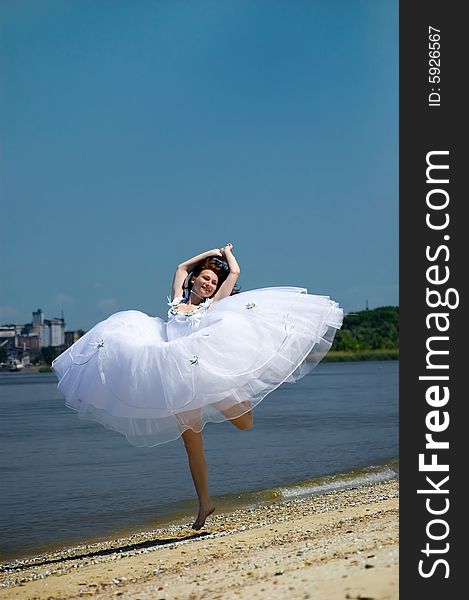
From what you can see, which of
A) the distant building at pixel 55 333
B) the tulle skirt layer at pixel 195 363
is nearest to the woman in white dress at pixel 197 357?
the tulle skirt layer at pixel 195 363

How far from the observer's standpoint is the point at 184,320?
6199 millimetres

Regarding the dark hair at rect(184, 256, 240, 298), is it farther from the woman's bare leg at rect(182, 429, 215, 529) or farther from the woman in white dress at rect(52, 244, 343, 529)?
the woman's bare leg at rect(182, 429, 215, 529)

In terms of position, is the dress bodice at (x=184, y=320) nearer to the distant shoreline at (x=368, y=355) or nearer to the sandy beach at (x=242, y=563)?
the sandy beach at (x=242, y=563)

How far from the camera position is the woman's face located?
6441 millimetres

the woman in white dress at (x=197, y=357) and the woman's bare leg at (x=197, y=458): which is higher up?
the woman in white dress at (x=197, y=357)

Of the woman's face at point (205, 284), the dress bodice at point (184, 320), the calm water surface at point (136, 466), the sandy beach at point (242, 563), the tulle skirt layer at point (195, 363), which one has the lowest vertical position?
the calm water surface at point (136, 466)

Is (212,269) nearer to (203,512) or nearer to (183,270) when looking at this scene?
(183,270)

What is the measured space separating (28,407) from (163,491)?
21741 mm

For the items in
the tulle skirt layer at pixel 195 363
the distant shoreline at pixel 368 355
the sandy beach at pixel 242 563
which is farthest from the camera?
the distant shoreline at pixel 368 355

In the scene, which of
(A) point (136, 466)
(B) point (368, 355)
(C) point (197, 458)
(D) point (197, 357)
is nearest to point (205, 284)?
(D) point (197, 357)

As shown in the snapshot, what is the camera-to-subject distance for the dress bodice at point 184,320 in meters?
6.14

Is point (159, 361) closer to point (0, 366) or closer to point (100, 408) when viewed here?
point (100, 408)

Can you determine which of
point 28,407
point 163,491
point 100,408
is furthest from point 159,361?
point 28,407

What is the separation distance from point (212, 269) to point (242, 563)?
81.4 inches
